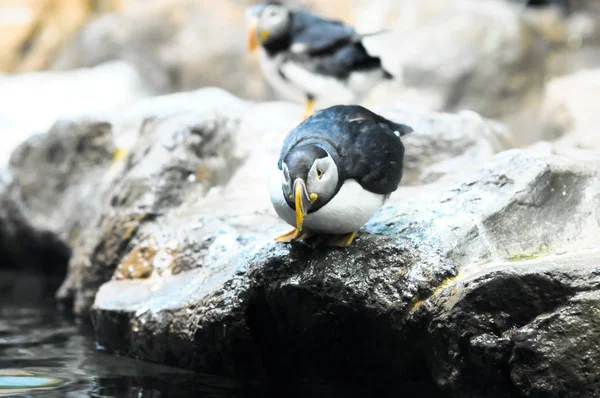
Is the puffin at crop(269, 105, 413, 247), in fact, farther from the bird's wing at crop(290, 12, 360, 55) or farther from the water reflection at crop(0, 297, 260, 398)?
the bird's wing at crop(290, 12, 360, 55)

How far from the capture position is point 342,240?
9.95ft

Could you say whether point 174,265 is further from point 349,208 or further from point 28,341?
point 349,208

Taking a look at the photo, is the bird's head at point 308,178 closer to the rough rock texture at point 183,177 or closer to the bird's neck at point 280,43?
the rough rock texture at point 183,177

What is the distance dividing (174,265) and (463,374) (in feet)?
6.39

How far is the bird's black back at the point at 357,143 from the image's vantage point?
280cm

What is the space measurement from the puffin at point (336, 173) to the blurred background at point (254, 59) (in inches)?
219

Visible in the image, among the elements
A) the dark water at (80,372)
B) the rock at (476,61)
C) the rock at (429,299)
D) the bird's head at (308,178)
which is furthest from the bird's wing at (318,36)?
the rock at (476,61)

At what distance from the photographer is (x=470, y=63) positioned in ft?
29.2

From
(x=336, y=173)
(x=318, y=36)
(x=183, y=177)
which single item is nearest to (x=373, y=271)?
(x=336, y=173)

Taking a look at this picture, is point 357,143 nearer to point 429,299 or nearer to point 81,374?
point 429,299

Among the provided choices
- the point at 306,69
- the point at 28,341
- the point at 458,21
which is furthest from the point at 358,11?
the point at 28,341

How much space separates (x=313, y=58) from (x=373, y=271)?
278 cm

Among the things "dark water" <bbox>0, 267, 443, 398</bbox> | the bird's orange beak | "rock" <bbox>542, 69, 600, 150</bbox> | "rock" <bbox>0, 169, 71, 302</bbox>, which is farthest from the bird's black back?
"rock" <bbox>542, 69, 600, 150</bbox>

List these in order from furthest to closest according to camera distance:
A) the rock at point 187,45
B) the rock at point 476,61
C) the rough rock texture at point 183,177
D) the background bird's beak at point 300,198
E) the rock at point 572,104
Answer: the rock at point 187,45 → the rock at point 476,61 → the rock at point 572,104 → the rough rock texture at point 183,177 → the background bird's beak at point 300,198
